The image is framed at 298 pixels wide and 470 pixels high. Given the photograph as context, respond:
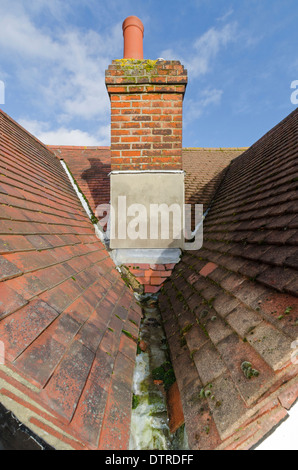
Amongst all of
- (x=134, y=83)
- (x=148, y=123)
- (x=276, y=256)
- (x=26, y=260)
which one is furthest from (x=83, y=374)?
(x=134, y=83)

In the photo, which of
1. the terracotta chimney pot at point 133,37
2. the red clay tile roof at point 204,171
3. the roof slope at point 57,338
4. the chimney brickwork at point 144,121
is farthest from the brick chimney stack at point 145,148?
the red clay tile roof at point 204,171

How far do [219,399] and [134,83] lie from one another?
12.5 ft

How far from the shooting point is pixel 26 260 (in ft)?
5.03

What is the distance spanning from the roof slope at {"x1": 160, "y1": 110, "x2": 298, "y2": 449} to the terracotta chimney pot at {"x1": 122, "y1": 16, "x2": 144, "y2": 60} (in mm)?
3201

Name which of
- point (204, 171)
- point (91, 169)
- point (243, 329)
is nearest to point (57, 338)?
point (243, 329)

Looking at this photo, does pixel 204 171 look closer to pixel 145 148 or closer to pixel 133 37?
pixel 133 37

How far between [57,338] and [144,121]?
125 inches

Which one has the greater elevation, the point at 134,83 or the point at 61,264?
the point at 134,83

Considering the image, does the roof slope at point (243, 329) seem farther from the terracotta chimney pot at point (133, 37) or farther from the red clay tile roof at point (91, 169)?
the terracotta chimney pot at point (133, 37)

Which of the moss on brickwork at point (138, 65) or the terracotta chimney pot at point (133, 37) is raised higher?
the terracotta chimney pot at point (133, 37)

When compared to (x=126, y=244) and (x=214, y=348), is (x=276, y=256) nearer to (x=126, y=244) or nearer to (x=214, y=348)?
(x=214, y=348)

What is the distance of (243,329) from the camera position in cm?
130

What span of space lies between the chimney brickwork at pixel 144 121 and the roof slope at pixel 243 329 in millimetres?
1583

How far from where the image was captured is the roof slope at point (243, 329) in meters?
0.96
